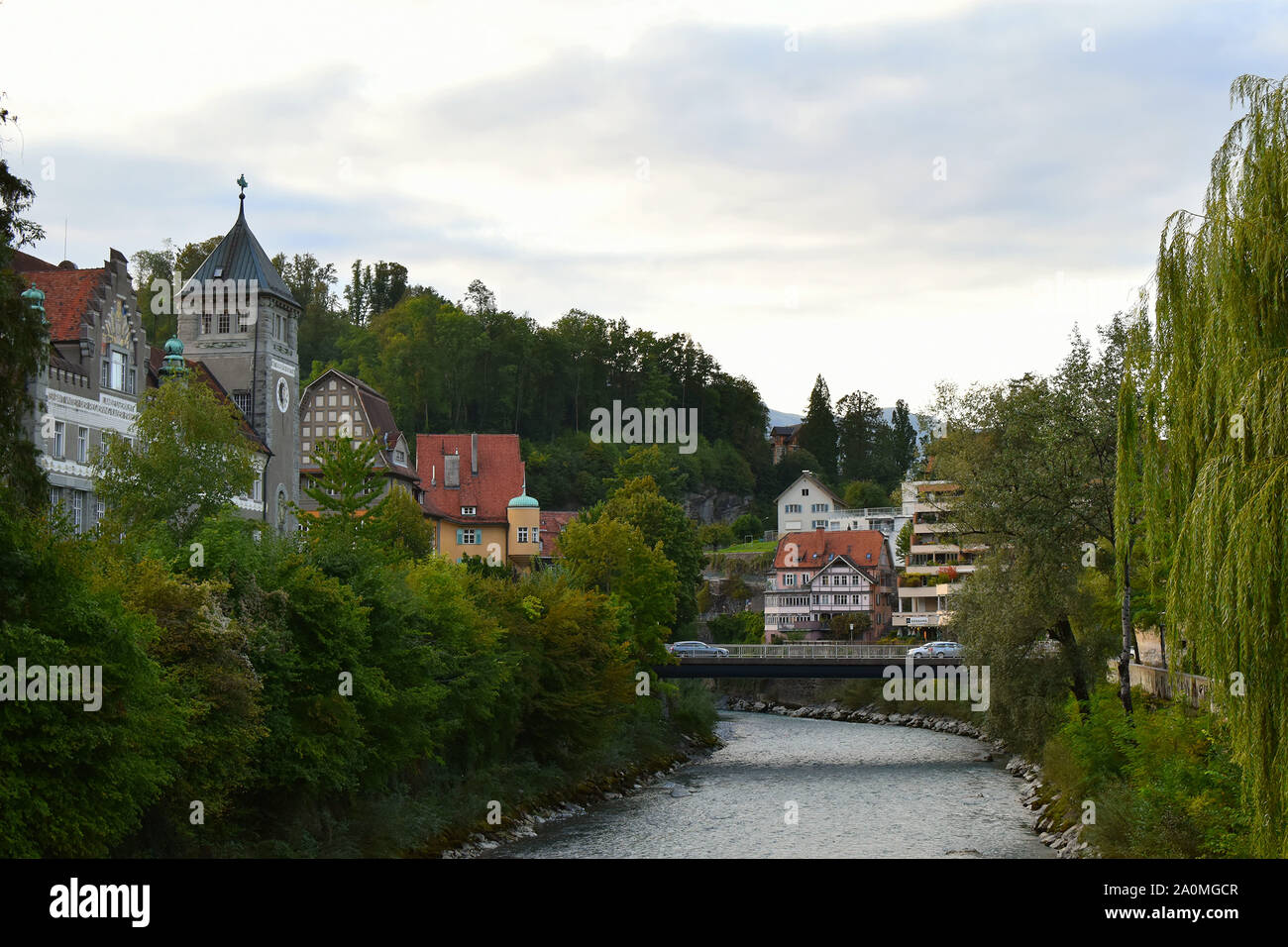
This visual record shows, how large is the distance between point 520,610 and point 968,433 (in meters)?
15.4

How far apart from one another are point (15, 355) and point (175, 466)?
1668cm

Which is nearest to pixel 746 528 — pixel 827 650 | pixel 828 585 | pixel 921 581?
pixel 828 585

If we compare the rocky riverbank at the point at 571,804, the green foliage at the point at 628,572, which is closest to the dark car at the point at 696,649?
the rocky riverbank at the point at 571,804

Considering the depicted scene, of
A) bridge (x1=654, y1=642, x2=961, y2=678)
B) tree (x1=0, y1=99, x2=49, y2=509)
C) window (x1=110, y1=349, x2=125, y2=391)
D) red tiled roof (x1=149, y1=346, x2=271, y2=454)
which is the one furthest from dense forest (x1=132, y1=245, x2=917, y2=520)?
tree (x1=0, y1=99, x2=49, y2=509)

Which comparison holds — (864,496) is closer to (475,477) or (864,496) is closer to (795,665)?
(475,477)

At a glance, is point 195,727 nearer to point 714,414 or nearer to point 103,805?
point 103,805

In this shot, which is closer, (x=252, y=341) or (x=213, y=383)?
(x=213, y=383)

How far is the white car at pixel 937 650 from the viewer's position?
70250mm

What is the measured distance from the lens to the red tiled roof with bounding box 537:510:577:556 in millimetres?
102375

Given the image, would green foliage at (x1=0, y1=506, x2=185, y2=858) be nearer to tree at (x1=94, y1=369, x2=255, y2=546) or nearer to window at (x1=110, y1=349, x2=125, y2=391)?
tree at (x1=94, y1=369, x2=255, y2=546)

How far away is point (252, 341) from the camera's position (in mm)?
61875

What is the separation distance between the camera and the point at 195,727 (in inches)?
924
